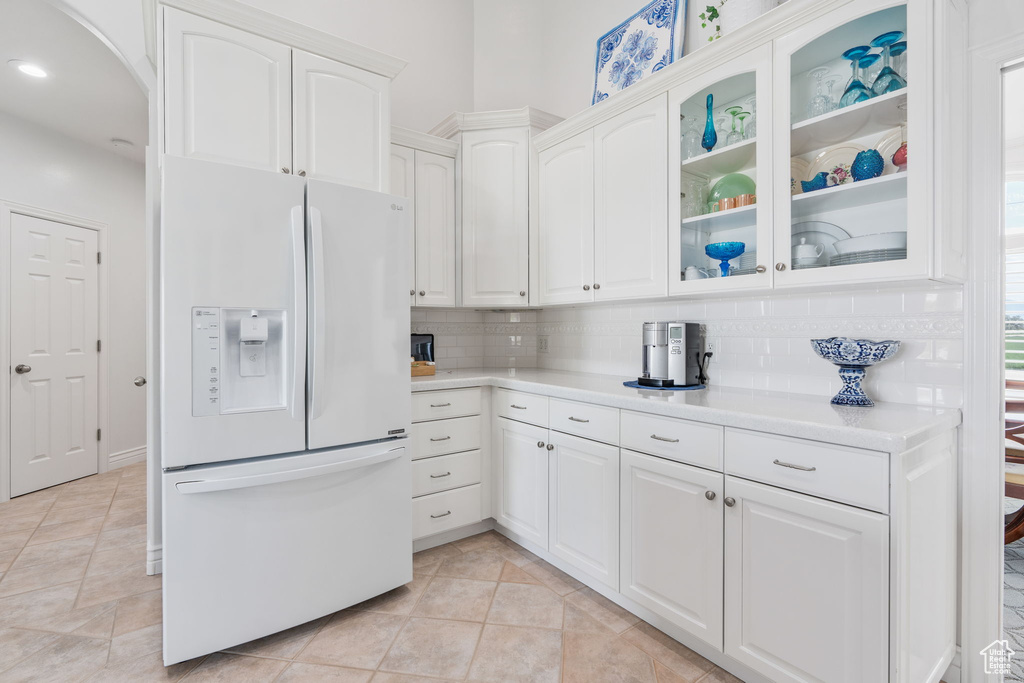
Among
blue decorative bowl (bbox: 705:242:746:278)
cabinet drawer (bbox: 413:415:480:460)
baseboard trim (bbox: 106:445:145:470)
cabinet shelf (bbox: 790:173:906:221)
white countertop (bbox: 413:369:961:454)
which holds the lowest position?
baseboard trim (bbox: 106:445:145:470)

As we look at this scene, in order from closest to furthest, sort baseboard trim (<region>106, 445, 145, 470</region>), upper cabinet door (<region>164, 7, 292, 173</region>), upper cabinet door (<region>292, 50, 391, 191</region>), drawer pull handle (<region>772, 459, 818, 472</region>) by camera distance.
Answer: drawer pull handle (<region>772, 459, 818, 472</region>) → upper cabinet door (<region>164, 7, 292, 173</region>) → upper cabinet door (<region>292, 50, 391, 191</region>) → baseboard trim (<region>106, 445, 145, 470</region>)

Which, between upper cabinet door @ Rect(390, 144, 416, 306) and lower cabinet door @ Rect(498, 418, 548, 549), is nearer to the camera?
lower cabinet door @ Rect(498, 418, 548, 549)

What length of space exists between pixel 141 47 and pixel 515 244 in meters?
2.13

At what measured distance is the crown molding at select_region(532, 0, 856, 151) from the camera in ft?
5.51

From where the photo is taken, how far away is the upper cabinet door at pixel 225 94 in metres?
1.89

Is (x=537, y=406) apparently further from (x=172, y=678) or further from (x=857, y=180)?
(x=172, y=678)

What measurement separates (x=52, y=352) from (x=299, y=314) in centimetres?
348

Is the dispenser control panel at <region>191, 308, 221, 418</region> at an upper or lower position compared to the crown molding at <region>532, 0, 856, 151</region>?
lower

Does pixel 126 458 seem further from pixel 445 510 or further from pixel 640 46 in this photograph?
pixel 640 46

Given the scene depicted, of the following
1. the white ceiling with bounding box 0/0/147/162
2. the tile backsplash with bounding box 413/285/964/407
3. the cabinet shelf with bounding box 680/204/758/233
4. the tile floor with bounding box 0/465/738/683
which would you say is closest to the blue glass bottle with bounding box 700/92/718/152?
the cabinet shelf with bounding box 680/204/758/233

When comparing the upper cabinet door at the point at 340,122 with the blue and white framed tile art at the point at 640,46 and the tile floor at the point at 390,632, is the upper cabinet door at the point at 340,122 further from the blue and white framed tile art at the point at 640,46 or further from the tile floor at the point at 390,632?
the tile floor at the point at 390,632

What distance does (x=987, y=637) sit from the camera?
159 centimetres

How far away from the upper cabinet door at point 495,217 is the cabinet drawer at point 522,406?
2.05 feet

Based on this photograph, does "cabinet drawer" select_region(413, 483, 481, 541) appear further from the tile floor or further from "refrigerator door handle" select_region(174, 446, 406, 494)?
"refrigerator door handle" select_region(174, 446, 406, 494)
